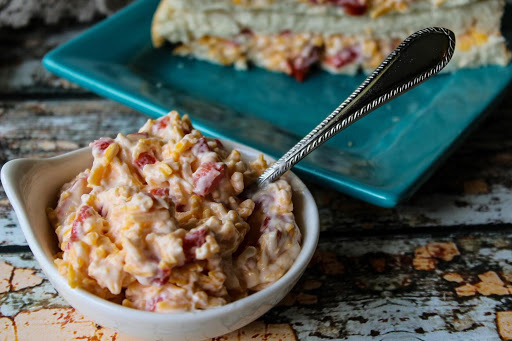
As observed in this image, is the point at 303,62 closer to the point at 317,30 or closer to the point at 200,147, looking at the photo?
the point at 317,30

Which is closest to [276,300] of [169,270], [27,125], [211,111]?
[169,270]

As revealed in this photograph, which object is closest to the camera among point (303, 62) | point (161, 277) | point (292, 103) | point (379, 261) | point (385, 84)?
point (161, 277)

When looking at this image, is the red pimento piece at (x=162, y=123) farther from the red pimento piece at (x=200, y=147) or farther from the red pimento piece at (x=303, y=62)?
the red pimento piece at (x=303, y=62)

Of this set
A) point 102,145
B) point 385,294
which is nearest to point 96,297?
point 102,145

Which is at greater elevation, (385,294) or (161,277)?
(161,277)

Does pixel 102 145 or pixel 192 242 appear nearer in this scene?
pixel 192 242

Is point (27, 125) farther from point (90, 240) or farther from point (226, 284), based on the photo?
point (226, 284)

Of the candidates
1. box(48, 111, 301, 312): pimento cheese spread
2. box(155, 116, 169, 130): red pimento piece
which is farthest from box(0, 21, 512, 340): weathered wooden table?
box(155, 116, 169, 130): red pimento piece
